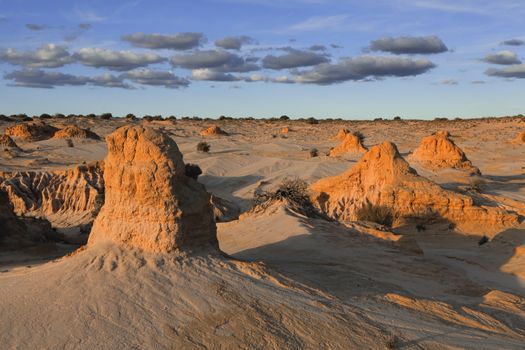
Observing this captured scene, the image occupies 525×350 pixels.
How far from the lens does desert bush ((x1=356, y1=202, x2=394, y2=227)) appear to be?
51.7ft

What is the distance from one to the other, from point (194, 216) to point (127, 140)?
1392mm

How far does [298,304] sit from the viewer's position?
691cm

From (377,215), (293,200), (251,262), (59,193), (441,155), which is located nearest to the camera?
(251,262)

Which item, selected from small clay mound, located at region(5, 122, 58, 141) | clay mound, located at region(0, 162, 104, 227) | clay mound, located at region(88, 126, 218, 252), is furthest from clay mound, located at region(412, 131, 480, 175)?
small clay mound, located at region(5, 122, 58, 141)

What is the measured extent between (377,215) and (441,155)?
Answer: 10.5 meters

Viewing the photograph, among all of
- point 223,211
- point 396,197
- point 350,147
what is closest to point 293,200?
point 396,197

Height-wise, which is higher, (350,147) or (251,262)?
(350,147)

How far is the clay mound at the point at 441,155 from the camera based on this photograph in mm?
24469

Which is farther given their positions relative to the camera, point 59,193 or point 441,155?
point 441,155

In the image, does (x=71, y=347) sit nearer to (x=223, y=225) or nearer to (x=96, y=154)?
(x=223, y=225)

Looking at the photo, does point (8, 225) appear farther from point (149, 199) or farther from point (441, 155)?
point (441, 155)

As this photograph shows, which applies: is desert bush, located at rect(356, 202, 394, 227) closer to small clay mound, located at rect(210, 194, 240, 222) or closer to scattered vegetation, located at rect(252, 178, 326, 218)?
scattered vegetation, located at rect(252, 178, 326, 218)

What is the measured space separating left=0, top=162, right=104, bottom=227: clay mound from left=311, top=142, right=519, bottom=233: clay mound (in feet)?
22.2

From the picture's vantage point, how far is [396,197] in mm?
15945
